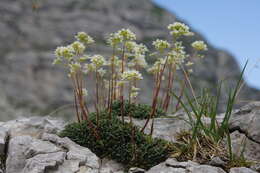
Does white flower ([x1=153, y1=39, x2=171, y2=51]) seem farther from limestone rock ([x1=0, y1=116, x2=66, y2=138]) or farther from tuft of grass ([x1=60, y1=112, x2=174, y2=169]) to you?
limestone rock ([x1=0, y1=116, x2=66, y2=138])

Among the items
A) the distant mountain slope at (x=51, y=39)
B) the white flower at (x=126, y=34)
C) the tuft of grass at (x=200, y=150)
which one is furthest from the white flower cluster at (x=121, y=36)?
the distant mountain slope at (x=51, y=39)

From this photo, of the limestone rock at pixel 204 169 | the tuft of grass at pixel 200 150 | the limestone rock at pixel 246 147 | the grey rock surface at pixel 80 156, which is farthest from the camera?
the limestone rock at pixel 246 147

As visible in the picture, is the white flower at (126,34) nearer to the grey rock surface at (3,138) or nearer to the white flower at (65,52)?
the white flower at (65,52)

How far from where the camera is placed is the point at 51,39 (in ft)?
380

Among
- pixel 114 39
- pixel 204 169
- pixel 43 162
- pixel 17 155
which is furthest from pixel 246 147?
pixel 17 155

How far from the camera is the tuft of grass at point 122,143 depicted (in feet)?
17.4

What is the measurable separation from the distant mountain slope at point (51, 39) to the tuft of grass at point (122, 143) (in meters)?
73.0

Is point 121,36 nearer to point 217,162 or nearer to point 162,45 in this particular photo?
point 162,45

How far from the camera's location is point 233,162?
4926 mm

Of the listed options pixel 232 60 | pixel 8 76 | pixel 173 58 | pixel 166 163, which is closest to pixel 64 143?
pixel 166 163

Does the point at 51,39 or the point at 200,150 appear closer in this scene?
the point at 200,150

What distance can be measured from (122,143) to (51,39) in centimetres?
11475

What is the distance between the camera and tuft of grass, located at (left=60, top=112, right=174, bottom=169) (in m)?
5.29

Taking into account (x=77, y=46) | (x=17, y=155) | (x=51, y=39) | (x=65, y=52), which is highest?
(x=51, y=39)
